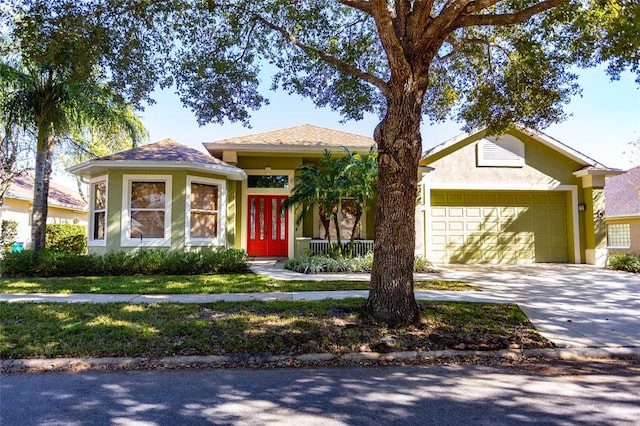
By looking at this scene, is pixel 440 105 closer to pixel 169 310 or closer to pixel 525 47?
pixel 525 47

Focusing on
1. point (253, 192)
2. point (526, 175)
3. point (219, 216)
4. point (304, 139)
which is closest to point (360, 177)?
point (304, 139)

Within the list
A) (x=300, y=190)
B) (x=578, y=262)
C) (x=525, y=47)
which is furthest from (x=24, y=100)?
(x=578, y=262)

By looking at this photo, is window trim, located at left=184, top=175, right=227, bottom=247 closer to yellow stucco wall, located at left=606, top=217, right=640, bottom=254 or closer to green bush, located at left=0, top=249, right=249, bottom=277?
green bush, located at left=0, top=249, right=249, bottom=277

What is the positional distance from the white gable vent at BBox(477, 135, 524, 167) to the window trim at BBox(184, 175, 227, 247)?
9498mm

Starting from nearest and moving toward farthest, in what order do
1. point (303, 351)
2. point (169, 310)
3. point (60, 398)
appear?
point (60, 398), point (303, 351), point (169, 310)

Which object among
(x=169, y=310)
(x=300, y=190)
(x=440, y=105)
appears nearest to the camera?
(x=169, y=310)

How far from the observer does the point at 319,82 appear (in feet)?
30.2

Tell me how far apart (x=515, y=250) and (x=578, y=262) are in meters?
2.28

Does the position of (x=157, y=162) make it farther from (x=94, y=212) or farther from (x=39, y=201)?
(x=39, y=201)

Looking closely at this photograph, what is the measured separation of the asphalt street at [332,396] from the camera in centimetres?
324

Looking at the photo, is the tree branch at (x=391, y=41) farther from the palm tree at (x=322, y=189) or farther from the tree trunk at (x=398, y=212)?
the palm tree at (x=322, y=189)

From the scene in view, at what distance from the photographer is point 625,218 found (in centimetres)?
1878

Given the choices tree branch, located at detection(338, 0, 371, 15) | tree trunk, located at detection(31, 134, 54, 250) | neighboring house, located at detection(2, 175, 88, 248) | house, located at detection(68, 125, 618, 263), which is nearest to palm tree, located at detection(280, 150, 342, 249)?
house, located at detection(68, 125, 618, 263)

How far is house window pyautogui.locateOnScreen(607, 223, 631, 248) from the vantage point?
1894cm
